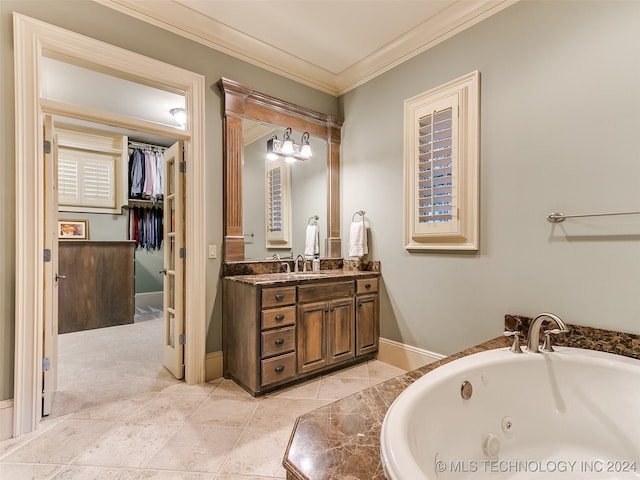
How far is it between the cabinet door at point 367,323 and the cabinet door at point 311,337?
1.32ft

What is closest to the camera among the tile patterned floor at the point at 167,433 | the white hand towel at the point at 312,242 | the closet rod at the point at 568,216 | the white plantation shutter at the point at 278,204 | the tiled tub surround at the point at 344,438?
the tiled tub surround at the point at 344,438

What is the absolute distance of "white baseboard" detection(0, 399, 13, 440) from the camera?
177 cm

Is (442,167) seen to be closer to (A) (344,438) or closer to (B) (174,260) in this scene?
(A) (344,438)

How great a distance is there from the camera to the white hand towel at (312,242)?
10.9ft

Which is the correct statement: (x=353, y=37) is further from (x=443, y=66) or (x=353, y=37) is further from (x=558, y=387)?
(x=558, y=387)

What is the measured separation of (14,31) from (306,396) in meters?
2.95

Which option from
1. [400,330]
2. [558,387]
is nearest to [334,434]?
[558,387]

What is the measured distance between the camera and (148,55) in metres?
2.30

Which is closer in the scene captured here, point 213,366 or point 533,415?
point 533,415

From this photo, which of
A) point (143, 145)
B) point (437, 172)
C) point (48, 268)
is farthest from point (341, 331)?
point (143, 145)

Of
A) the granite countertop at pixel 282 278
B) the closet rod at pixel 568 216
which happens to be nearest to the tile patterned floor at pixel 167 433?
the granite countertop at pixel 282 278

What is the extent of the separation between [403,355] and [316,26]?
9.58 feet

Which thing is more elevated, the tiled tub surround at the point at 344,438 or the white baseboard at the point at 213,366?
the tiled tub surround at the point at 344,438

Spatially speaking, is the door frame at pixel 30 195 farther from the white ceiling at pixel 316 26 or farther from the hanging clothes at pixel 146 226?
the hanging clothes at pixel 146 226
